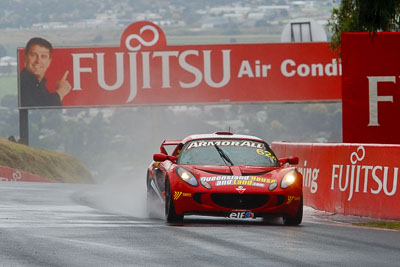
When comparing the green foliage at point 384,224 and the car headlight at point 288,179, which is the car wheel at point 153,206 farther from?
the green foliage at point 384,224

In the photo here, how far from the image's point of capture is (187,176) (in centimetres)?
1297

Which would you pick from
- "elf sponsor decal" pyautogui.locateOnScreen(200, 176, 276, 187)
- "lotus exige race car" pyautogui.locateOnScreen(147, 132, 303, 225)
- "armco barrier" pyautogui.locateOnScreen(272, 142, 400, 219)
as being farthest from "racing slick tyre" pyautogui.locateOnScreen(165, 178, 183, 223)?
"armco barrier" pyautogui.locateOnScreen(272, 142, 400, 219)

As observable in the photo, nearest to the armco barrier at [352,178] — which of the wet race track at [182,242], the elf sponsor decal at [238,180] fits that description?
the wet race track at [182,242]

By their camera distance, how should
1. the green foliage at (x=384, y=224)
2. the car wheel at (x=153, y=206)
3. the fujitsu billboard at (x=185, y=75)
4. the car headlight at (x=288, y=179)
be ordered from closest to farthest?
1. the car headlight at (x=288, y=179)
2. the green foliage at (x=384, y=224)
3. the car wheel at (x=153, y=206)
4. the fujitsu billboard at (x=185, y=75)

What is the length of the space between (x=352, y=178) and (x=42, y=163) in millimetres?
43419

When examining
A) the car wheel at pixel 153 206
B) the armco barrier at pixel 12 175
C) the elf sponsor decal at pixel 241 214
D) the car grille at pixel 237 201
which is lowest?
the armco barrier at pixel 12 175

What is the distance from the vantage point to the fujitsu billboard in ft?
159

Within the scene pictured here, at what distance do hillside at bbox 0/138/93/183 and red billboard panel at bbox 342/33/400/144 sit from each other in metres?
35.9

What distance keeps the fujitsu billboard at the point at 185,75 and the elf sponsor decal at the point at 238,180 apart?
116ft

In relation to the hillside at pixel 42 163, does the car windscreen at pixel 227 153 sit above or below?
above

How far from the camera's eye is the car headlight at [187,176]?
1289 cm

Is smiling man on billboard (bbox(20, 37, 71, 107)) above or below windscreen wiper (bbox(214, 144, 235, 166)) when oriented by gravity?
above

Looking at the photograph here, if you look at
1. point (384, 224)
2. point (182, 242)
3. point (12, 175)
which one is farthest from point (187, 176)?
point (12, 175)

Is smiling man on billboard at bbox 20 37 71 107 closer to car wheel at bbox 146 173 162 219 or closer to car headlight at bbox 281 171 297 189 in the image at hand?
car wheel at bbox 146 173 162 219
